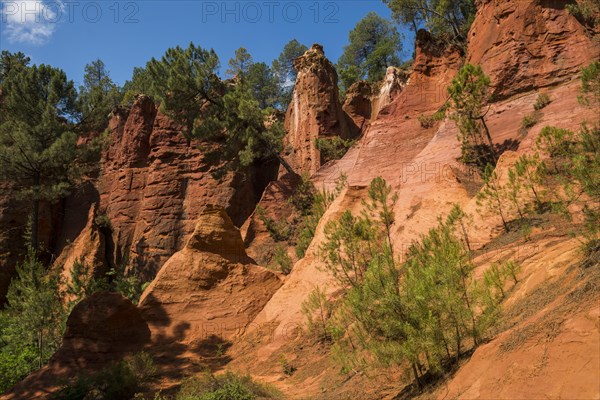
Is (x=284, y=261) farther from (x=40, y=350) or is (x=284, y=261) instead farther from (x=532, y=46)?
(x=532, y=46)

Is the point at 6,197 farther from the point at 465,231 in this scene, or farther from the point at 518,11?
the point at 518,11

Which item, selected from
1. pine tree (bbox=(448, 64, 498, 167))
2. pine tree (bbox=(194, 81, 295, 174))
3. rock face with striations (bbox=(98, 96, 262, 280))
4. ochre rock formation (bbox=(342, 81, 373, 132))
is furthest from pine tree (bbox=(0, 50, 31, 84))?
pine tree (bbox=(448, 64, 498, 167))

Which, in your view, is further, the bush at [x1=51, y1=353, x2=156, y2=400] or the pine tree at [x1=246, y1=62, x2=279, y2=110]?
the pine tree at [x1=246, y1=62, x2=279, y2=110]

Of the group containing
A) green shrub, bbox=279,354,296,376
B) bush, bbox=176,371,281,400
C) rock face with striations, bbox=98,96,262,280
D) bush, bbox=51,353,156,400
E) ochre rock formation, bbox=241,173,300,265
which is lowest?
green shrub, bbox=279,354,296,376

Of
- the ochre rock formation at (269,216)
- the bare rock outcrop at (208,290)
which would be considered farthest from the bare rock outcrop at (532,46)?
the bare rock outcrop at (208,290)

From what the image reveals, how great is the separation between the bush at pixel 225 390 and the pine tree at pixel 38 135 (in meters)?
16.1

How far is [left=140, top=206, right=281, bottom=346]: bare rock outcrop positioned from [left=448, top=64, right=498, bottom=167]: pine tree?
954 cm

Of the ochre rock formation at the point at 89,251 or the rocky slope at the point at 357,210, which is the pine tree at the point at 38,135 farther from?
the rocky slope at the point at 357,210

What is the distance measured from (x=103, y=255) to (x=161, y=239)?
4.19 metres

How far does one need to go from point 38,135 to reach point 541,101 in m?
24.9

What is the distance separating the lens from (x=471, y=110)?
714 inches

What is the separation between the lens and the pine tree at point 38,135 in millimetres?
23906

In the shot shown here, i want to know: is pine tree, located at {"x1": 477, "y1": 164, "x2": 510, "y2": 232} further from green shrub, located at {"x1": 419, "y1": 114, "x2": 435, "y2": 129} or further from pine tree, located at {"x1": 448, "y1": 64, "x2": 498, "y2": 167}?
green shrub, located at {"x1": 419, "y1": 114, "x2": 435, "y2": 129}

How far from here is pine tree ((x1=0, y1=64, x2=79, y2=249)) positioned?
78.4 feet
